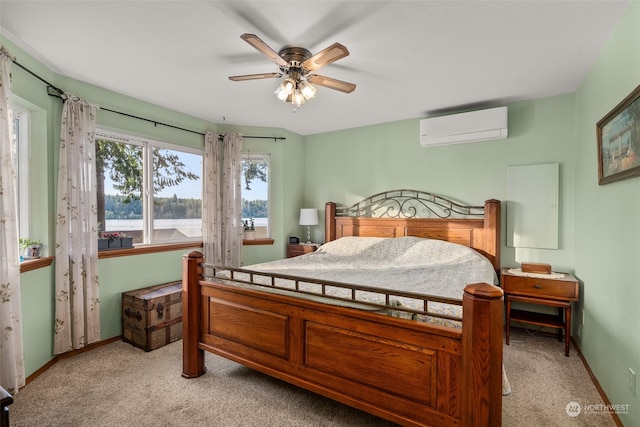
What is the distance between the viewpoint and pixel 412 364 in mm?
1646

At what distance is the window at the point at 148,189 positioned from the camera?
3.43 metres

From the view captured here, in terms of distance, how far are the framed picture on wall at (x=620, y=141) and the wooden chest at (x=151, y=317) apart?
3777 millimetres

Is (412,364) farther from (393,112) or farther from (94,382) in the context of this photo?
(393,112)

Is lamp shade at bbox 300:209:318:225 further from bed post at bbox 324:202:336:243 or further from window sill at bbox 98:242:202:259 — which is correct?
window sill at bbox 98:242:202:259

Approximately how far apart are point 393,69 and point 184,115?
272 cm

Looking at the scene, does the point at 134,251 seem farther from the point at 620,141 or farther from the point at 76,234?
the point at 620,141

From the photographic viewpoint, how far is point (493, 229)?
3.54 m

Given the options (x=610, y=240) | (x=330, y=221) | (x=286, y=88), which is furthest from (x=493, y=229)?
(x=286, y=88)

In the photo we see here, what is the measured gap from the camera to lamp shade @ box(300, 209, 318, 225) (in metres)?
4.77

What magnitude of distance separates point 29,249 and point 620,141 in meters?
4.46

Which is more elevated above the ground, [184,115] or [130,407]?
[184,115]

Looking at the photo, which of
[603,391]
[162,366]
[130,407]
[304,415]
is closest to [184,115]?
[162,366]

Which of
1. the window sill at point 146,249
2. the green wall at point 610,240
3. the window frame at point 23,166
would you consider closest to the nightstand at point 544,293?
the green wall at point 610,240

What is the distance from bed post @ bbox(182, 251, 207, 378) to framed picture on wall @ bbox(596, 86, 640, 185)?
2968mm
